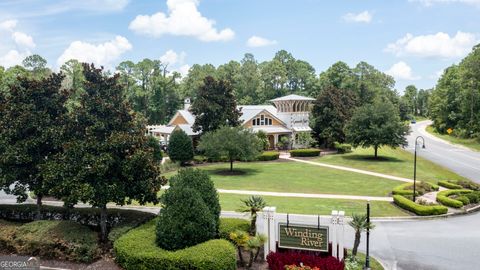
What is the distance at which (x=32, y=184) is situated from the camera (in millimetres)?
20188

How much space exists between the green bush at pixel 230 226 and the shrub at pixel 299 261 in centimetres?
229

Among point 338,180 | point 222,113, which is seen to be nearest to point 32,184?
point 338,180

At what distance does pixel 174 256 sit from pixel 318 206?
44.8 feet

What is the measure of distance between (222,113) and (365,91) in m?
40.0

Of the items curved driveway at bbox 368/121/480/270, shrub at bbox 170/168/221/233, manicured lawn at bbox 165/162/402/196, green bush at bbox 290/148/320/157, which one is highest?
shrub at bbox 170/168/221/233

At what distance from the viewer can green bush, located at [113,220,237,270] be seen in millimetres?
14008

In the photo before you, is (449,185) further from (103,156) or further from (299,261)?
(103,156)

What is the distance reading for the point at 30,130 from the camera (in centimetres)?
1988

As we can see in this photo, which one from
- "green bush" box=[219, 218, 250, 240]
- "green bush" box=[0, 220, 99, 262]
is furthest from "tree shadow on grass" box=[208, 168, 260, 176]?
"green bush" box=[0, 220, 99, 262]

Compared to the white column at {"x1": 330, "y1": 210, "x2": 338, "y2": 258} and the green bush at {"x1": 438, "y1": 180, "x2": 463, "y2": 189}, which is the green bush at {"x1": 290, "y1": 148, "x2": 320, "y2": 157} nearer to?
the green bush at {"x1": 438, "y1": 180, "x2": 463, "y2": 189}

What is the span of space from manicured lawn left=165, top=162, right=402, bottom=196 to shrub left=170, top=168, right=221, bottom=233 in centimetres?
1557

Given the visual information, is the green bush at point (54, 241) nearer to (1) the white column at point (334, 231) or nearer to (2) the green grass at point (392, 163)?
(1) the white column at point (334, 231)

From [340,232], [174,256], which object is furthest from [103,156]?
[340,232]

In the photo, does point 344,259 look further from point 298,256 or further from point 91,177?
point 91,177
